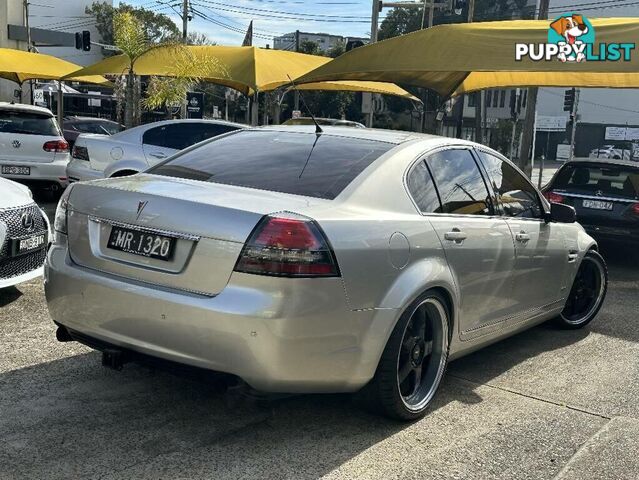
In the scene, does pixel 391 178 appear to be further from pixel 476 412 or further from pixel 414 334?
pixel 476 412

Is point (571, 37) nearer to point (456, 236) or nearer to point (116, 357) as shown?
point (456, 236)

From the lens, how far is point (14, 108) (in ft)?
35.7

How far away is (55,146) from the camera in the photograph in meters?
11.2

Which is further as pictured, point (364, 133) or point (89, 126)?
point (89, 126)

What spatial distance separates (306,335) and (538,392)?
80.2 inches

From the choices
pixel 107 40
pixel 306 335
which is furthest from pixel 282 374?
pixel 107 40

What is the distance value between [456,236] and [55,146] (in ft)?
29.2

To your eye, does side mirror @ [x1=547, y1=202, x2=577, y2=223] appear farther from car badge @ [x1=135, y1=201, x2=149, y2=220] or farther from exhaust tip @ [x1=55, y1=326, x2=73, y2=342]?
exhaust tip @ [x1=55, y1=326, x2=73, y2=342]

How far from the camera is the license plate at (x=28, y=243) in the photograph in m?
5.43

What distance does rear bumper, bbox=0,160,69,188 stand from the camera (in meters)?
10.9

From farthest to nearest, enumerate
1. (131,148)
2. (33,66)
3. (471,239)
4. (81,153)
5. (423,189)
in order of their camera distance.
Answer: (33,66) < (81,153) < (131,148) < (471,239) < (423,189)

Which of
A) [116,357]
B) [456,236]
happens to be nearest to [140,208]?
[116,357]

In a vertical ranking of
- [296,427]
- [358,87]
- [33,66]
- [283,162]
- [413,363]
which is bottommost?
[296,427]

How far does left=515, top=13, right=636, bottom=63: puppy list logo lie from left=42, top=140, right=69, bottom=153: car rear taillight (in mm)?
7148
